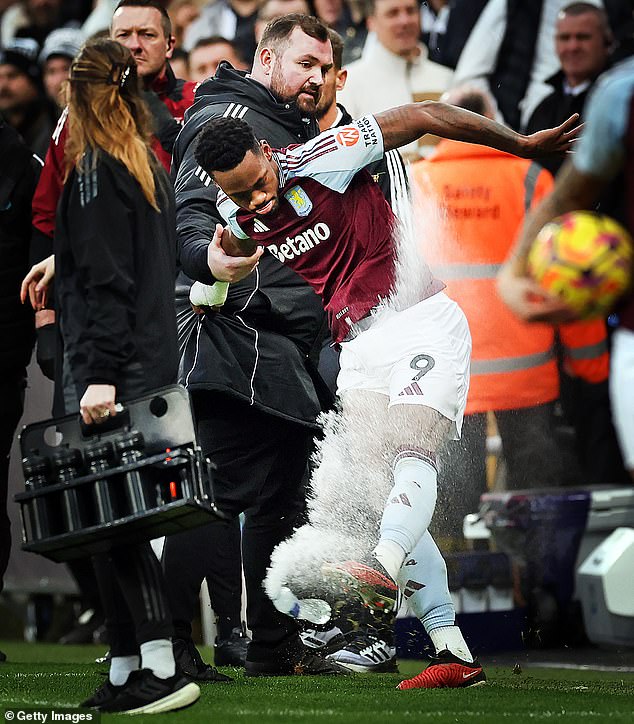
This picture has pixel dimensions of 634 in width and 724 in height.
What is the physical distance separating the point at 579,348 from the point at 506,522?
0.77 meters

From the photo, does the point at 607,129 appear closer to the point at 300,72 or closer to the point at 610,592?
the point at 300,72

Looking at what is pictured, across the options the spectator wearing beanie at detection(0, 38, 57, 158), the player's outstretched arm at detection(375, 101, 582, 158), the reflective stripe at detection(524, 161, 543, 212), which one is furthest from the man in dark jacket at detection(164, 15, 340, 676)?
the spectator wearing beanie at detection(0, 38, 57, 158)

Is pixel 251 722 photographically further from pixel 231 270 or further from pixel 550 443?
pixel 550 443

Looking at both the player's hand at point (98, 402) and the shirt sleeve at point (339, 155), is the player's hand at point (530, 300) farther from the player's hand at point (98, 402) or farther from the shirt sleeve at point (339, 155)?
the shirt sleeve at point (339, 155)

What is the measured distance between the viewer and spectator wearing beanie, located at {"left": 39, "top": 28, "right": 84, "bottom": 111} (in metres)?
8.21

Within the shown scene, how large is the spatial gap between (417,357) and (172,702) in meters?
1.58

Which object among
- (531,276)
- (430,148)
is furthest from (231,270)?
(531,276)

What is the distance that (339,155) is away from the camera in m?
5.03

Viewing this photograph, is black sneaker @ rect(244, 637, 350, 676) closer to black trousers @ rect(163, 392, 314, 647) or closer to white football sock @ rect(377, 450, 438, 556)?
black trousers @ rect(163, 392, 314, 647)

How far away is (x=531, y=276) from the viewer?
10.6ft

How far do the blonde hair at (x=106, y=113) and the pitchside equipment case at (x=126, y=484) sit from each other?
0.62 meters

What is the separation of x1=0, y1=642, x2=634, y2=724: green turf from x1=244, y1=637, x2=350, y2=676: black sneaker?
9 centimetres

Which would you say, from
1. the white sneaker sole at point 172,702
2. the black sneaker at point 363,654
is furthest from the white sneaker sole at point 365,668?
the white sneaker sole at point 172,702

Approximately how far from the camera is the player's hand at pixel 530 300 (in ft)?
10.3
